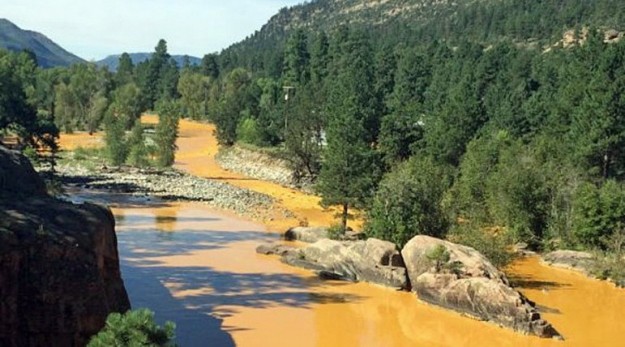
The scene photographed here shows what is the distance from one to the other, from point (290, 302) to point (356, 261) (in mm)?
6218

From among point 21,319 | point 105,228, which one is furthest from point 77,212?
point 21,319

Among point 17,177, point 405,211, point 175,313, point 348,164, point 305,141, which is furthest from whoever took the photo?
point 305,141

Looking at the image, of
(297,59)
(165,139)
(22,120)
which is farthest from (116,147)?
(297,59)

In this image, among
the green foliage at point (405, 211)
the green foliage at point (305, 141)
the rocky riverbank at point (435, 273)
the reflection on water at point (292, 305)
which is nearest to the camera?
the reflection on water at point (292, 305)

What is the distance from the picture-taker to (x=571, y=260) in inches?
1752

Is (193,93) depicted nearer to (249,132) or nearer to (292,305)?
(249,132)

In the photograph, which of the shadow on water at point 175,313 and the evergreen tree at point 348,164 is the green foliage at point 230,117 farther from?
the shadow on water at point 175,313

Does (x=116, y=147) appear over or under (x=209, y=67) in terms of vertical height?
under

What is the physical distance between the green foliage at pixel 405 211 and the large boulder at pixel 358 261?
2.77 metres

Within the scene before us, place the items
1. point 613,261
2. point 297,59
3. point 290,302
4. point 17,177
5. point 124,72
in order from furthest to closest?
1. point 124,72
2. point 297,59
3. point 613,261
4. point 290,302
5. point 17,177

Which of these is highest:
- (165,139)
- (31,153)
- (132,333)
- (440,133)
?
(440,133)

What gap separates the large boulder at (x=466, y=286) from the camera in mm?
31438

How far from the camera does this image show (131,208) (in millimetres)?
57188

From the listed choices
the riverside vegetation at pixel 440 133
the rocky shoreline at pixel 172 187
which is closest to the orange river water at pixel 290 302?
the riverside vegetation at pixel 440 133
